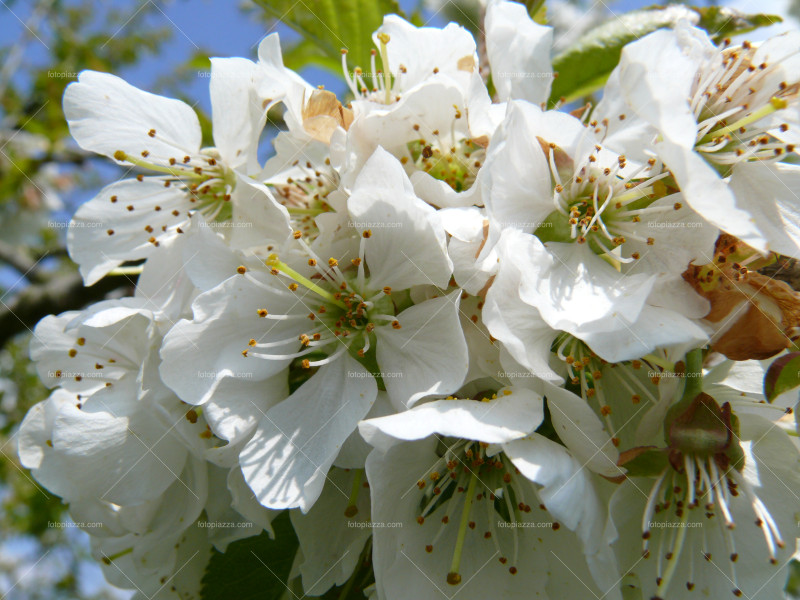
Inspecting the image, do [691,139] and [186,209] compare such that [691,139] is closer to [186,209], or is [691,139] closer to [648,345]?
[648,345]

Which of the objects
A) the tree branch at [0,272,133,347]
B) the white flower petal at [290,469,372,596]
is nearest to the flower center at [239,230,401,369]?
the white flower petal at [290,469,372,596]

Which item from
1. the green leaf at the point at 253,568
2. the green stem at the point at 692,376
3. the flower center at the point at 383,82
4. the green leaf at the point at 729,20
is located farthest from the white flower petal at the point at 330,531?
the green leaf at the point at 729,20

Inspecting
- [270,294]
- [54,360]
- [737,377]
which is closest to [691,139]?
[737,377]

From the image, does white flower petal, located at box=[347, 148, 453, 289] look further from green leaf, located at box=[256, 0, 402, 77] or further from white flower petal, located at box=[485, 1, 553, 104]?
green leaf, located at box=[256, 0, 402, 77]

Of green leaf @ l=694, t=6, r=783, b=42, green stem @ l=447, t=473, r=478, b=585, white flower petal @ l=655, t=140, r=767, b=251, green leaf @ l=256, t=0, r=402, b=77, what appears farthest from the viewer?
green leaf @ l=256, t=0, r=402, b=77

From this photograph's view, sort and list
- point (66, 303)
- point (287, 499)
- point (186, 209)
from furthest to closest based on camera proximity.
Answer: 1. point (66, 303)
2. point (186, 209)
3. point (287, 499)
